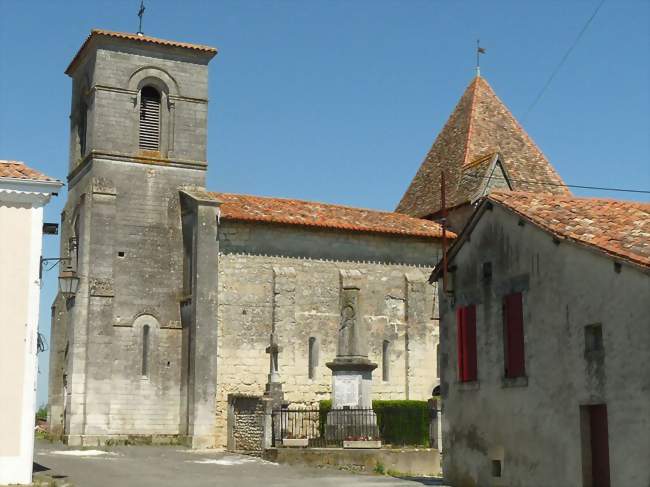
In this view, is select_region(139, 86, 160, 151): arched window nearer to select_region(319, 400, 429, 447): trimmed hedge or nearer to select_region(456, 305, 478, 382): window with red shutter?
select_region(319, 400, 429, 447): trimmed hedge

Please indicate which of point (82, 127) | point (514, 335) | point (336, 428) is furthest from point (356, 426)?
point (82, 127)

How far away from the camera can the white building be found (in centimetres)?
1580

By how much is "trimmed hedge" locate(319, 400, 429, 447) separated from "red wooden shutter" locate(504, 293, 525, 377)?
9.63 m

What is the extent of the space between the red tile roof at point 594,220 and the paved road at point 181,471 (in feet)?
18.7

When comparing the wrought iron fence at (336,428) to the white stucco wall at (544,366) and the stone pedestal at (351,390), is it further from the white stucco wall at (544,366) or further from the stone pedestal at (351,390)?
the white stucco wall at (544,366)

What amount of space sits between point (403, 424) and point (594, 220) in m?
11.6

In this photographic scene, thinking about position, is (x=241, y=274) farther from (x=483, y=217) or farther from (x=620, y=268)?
(x=620, y=268)

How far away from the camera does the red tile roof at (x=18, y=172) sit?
54.4ft

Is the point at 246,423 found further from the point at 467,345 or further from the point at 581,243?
the point at 581,243

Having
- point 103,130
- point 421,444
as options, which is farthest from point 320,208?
point 421,444

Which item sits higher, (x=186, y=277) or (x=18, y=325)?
(x=186, y=277)

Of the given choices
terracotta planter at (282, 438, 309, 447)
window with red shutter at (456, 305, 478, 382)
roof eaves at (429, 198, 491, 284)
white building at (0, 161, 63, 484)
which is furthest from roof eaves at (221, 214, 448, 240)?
window with red shutter at (456, 305, 478, 382)

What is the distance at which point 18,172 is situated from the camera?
55.5 ft

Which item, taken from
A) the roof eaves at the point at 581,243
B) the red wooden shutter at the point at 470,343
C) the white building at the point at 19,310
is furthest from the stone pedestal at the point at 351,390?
the white building at the point at 19,310
